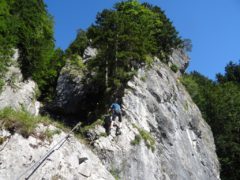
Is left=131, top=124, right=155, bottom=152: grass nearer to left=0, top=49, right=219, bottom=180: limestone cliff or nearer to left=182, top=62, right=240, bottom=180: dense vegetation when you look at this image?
left=0, top=49, right=219, bottom=180: limestone cliff

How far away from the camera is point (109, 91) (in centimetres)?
2470

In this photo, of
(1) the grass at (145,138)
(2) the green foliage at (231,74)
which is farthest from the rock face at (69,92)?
(2) the green foliage at (231,74)

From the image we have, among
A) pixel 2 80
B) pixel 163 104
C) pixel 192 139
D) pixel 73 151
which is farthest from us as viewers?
pixel 192 139

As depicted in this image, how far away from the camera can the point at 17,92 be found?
82.9 ft

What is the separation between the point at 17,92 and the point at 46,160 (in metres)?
13.3

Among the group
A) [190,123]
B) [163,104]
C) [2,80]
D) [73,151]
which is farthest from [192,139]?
[73,151]

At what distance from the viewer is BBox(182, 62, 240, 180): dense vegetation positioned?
3684cm

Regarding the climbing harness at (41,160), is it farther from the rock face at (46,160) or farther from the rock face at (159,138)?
the rock face at (159,138)

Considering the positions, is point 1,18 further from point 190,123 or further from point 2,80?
point 190,123

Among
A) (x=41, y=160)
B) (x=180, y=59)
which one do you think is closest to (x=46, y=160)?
(x=41, y=160)

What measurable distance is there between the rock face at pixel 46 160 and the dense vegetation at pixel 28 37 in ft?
37.8

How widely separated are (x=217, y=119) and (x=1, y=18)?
80.8 feet

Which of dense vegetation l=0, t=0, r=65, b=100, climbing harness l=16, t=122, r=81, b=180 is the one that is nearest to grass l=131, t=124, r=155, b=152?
climbing harness l=16, t=122, r=81, b=180

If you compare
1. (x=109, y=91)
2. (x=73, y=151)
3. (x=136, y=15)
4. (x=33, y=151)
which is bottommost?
→ (x=33, y=151)
